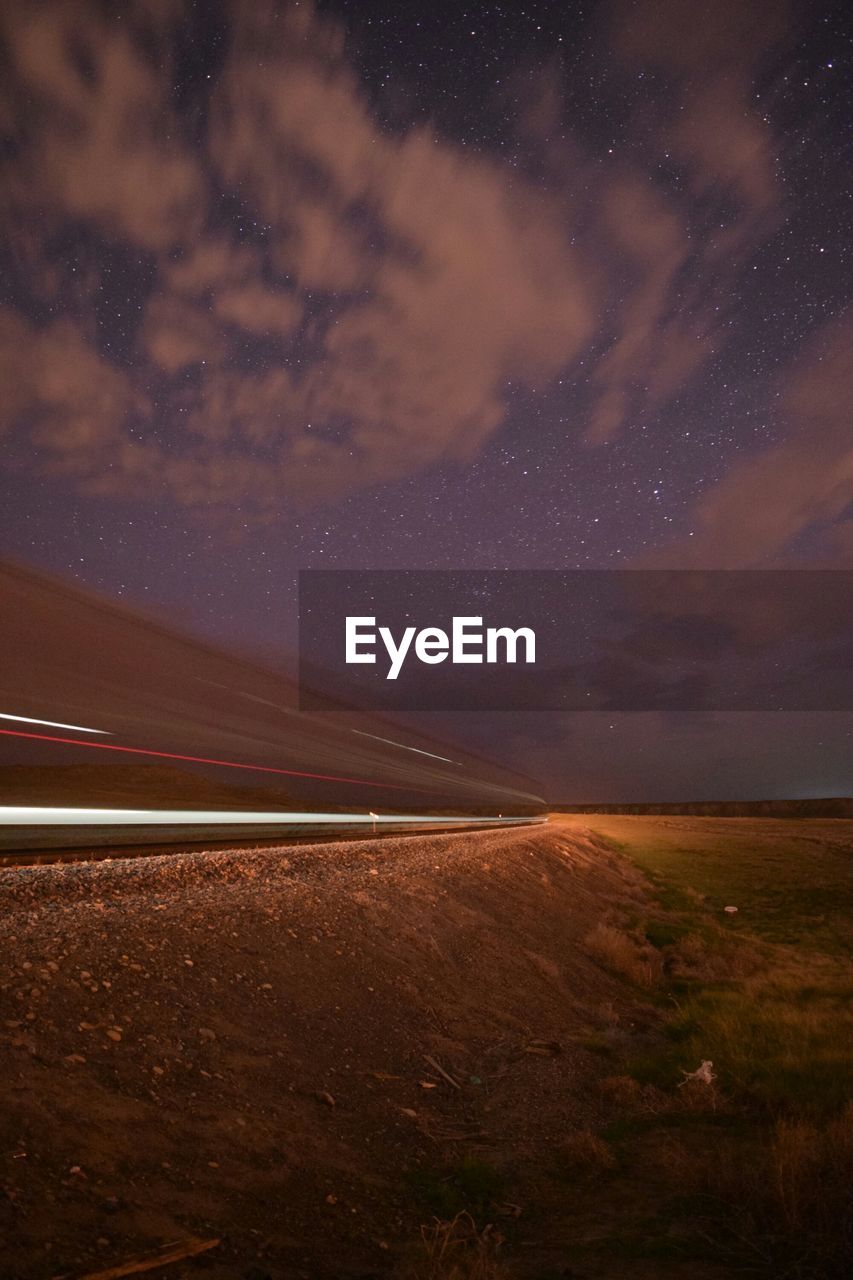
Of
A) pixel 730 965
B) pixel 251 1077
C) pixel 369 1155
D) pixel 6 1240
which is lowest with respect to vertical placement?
pixel 730 965

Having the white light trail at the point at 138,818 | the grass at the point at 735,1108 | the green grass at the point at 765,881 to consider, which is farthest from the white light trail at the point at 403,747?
the grass at the point at 735,1108

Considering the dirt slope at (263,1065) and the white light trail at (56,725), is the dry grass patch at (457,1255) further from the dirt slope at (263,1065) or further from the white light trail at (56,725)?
the white light trail at (56,725)

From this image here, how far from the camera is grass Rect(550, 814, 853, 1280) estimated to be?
→ 196 inches

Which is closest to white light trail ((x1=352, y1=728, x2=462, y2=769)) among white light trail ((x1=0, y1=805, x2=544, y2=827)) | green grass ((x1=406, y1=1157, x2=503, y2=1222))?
white light trail ((x1=0, y1=805, x2=544, y2=827))

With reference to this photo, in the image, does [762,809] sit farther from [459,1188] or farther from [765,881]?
[459,1188]

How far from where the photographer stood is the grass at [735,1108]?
4984mm

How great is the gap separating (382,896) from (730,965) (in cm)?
919

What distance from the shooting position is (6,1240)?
3.38 meters

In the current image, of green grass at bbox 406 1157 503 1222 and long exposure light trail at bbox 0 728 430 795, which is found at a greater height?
long exposure light trail at bbox 0 728 430 795

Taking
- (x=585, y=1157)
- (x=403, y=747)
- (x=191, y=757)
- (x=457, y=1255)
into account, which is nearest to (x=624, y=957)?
(x=585, y=1157)

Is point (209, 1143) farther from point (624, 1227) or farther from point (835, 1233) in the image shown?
Result: point (835, 1233)

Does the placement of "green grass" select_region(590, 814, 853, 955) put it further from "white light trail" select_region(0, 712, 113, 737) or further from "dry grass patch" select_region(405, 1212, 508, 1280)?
"white light trail" select_region(0, 712, 113, 737)

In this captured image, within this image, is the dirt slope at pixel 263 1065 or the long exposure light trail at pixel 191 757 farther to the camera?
the long exposure light trail at pixel 191 757

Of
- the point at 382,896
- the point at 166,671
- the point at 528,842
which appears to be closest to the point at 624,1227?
the point at 382,896
